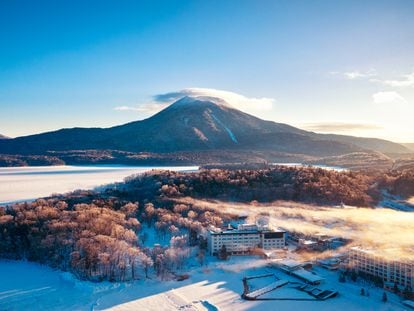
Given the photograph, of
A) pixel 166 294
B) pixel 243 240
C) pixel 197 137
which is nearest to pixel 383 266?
pixel 243 240

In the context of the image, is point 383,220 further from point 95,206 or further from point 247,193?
point 95,206

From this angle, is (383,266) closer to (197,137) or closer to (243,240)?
(243,240)

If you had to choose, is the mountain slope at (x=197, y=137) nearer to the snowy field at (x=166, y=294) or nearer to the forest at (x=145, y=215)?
the forest at (x=145, y=215)

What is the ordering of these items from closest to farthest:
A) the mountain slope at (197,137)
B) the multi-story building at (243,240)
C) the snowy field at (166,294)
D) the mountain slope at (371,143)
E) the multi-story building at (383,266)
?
the snowy field at (166,294) < the multi-story building at (383,266) < the multi-story building at (243,240) < the mountain slope at (197,137) < the mountain slope at (371,143)

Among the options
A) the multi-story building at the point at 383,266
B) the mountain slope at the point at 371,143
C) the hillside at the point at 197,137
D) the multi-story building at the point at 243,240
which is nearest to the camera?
the multi-story building at the point at 383,266

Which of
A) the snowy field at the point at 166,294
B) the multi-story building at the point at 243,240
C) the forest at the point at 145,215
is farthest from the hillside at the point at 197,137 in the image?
the snowy field at the point at 166,294

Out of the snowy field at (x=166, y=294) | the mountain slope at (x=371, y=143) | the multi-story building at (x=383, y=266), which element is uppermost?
the mountain slope at (x=371, y=143)

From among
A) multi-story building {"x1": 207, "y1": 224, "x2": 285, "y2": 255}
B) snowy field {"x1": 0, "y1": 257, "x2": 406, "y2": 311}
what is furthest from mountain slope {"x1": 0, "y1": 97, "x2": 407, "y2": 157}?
snowy field {"x1": 0, "y1": 257, "x2": 406, "y2": 311}
